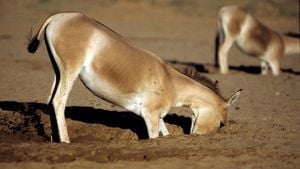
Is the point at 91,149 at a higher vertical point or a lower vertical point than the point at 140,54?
lower

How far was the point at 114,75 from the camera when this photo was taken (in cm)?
788

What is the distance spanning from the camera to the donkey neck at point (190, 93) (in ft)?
27.0

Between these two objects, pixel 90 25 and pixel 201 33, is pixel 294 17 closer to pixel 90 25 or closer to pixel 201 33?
pixel 201 33

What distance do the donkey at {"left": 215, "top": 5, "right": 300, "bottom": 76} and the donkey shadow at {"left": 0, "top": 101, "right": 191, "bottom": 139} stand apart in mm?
6619

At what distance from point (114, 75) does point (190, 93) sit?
1.13m

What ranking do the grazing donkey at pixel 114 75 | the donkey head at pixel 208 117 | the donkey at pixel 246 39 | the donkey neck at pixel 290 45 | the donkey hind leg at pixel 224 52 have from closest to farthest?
the grazing donkey at pixel 114 75, the donkey head at pixel 208 117, the donkey hind leg at pixel 224 52, the donkey at pixel 246 39, the donkey neck at pixel 290 45

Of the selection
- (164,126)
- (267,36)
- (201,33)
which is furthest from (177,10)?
(164,126)

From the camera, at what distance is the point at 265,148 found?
7.42 metres

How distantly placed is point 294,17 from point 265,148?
83.1ft

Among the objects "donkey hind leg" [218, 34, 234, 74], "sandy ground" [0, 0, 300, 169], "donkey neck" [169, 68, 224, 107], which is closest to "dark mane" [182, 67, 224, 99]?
"donkey neck" [169, 68, 224, 107]

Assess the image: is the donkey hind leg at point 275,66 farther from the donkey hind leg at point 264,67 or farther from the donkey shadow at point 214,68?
the donkey shadow at point 214,68

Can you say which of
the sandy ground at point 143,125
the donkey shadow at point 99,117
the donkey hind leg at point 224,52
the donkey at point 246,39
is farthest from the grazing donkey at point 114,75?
the donkey hind leg at point 224,52

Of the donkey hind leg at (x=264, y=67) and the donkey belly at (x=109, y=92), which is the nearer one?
the donkey belly at (x=109, y=92)

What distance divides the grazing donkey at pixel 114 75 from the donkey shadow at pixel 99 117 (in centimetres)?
89
